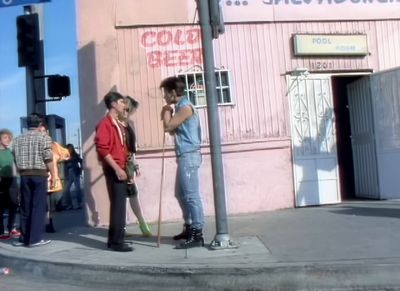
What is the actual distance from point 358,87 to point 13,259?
6.53 metres

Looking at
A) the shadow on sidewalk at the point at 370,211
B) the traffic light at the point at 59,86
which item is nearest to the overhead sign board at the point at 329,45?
the shadow on sidewalk at the point at 370,211

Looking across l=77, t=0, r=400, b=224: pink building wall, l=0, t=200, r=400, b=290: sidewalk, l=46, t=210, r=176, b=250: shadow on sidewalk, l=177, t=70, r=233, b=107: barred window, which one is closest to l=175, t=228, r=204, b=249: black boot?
l=0, t=200, r=400, b=290: sidewalk

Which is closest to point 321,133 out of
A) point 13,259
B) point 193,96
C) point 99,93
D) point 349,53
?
point 349,53

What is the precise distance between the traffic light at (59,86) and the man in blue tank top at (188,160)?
4924 millimetres

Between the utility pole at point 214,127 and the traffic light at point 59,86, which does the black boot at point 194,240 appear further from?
the traffic light at point 59,86

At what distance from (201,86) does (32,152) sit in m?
3.10

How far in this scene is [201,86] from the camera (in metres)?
10.6

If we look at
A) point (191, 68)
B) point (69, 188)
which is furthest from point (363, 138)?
point (69, 188)

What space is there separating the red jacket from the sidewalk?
3.60 ft

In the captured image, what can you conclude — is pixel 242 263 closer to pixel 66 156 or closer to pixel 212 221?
pixel 212 221

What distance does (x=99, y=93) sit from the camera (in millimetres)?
10375

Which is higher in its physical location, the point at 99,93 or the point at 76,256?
the point at 99,93

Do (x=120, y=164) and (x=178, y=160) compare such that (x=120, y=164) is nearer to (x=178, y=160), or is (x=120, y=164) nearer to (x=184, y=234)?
(x=178, y=160)

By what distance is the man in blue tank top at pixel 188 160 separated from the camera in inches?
299
